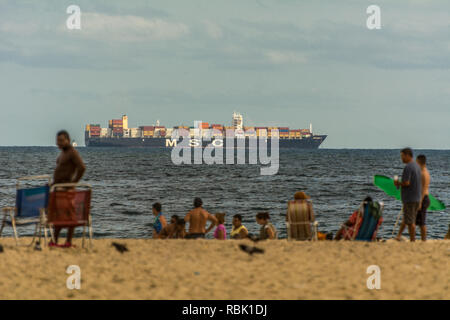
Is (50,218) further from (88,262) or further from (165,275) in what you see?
(165,275)

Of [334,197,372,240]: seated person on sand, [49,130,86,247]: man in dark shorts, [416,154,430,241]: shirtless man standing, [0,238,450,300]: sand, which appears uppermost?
[49,130,86,247]: man in dark shorts

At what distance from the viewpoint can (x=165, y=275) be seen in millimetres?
6875

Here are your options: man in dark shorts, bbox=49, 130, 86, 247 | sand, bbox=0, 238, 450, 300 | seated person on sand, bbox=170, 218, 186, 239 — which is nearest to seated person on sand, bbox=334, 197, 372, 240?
sand, bbox=0, 238, 450, 300

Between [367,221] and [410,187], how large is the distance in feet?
2.85

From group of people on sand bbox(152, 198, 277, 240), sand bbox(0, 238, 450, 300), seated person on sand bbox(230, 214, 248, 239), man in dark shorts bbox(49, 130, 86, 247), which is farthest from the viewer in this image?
seated person on sand bbox(230, 214, 248, 239)

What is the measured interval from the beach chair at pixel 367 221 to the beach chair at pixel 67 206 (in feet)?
13.4

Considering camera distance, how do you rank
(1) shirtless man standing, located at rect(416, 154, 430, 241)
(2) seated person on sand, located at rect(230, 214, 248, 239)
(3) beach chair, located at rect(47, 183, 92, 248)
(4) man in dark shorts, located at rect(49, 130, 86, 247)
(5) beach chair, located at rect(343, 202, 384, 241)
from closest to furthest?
(3) beach chair, located at rect(47, 183, 92, 248), (4) man in dark shorts, located at rect(49, 130, 86, 247), (5) beach chair, located at rect(343, 202, 384, 241), (1) shirtless man standing, located at rect(416, 154, 430, 241), (2) seated person on sand, located at rect(230, 214, 248, 239)

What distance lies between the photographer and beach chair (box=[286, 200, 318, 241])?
9891 millimetres

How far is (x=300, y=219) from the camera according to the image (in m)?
9.93

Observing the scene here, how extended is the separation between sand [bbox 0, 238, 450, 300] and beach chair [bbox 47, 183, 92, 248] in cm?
43

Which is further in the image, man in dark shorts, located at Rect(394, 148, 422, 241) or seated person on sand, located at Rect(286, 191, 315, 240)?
seated person on sand, located at Rect(286, 191, 315, 240)

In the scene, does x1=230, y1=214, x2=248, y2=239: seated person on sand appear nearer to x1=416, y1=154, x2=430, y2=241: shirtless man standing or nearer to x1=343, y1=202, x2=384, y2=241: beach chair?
x1=343, y1=202, x2=384, y2=241: beach chair

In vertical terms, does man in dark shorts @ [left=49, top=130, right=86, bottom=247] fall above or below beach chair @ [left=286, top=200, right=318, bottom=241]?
above
